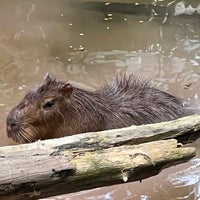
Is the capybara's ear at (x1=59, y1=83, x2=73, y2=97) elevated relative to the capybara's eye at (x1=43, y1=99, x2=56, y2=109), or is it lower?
elevated

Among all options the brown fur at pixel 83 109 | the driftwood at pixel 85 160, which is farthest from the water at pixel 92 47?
the driftwood at pixel 85 160

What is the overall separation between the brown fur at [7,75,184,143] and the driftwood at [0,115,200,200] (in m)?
0.81

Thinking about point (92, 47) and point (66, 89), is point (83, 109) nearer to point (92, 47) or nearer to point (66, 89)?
point (66, 89)

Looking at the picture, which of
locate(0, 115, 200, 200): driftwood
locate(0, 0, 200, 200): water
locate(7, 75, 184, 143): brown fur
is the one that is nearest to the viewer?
locate(0, 115, 200, 200): driftwood

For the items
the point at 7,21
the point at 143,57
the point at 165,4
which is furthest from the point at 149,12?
the point at 7,21

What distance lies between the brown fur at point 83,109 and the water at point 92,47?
0.35 m

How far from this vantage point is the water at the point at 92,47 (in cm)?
427

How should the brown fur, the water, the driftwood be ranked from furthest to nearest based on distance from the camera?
the water < the brown fur < the driftwood

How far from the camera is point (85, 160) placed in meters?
2.29

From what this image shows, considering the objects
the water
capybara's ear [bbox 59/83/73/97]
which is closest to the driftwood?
capybara's ear [bbox 59/83/73/97]

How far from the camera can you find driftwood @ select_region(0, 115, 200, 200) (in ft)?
7.02

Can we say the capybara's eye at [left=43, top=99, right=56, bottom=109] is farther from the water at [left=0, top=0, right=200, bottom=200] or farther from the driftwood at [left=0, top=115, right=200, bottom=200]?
the driftwood at [left=0, top=115, right=200, bottom=200]

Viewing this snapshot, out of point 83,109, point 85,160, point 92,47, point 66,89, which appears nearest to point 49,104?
point 66,89

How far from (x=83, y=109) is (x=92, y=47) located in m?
1.52
